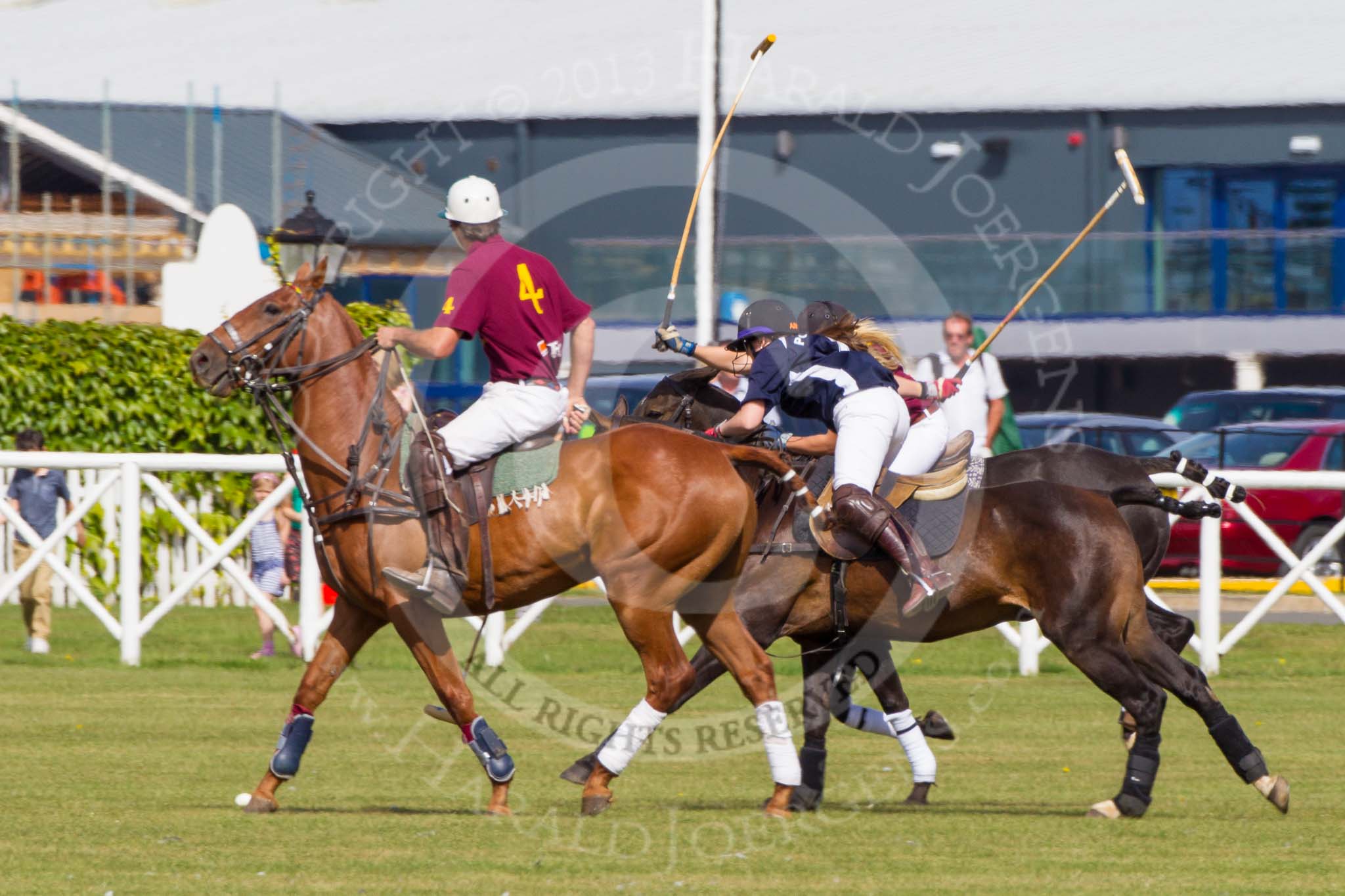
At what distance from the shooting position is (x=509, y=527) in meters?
8.17

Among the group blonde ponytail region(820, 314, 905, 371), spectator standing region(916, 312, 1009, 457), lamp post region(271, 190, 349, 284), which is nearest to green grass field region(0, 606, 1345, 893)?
spectator standing region(916, 312, 1009, 457)

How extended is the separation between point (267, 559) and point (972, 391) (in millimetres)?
5101

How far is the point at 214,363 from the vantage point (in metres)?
8.06

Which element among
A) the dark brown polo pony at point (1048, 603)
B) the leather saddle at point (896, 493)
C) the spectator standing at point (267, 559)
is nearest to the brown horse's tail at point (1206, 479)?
the dark brown polo pony at point (1048, 603)

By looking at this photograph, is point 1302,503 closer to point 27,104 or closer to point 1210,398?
point 1210,398

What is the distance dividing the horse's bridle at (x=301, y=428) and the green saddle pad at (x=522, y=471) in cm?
39

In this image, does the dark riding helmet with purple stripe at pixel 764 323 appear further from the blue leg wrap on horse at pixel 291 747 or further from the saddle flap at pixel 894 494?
the blue leg wrap on horse at pixel 291 747

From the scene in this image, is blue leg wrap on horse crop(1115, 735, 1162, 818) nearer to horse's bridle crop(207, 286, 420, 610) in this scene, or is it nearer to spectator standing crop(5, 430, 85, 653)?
horse's bridle crop(207, 286, 420, 610)

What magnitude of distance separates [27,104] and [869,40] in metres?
11.1

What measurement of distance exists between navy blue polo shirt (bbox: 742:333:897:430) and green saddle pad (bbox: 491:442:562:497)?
921 millimetres

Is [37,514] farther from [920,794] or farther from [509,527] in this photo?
[920,794]

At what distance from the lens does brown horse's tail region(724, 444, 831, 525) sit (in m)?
8.45

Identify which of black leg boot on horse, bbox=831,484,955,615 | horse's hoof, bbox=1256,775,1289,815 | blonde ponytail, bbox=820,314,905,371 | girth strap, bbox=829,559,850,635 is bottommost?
horse's hoof, bbox=1256,775,1289,815

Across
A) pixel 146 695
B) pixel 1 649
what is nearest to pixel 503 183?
pixel 1 649
